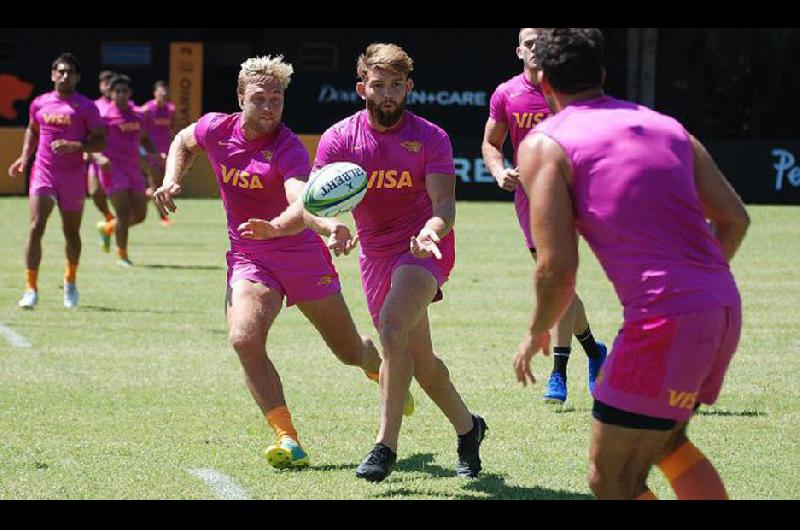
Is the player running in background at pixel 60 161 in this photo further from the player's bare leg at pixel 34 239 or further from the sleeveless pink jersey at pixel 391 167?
the sleeveless pink jersey at pixel 391 167

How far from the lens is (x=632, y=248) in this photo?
17.0ft

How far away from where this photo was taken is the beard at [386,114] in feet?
24.9

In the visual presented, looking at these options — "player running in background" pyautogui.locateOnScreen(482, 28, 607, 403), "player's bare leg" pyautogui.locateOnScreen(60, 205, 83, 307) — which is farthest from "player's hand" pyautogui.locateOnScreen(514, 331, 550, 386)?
"player's bare leg" pyautogui.locateOnScreen(60, 205, 83, 307)

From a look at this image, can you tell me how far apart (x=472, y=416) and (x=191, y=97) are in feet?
93.3

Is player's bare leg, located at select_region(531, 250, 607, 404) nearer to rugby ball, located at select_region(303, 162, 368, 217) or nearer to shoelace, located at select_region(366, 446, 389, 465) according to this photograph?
rugby ball, located at select_region(303, 162, 368, 217)

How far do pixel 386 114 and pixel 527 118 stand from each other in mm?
2503

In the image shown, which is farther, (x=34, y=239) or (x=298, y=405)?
(x=34, y=239)

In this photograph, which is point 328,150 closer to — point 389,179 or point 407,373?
point 389,179

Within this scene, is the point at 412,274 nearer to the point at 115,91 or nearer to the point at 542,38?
the point at 542,38

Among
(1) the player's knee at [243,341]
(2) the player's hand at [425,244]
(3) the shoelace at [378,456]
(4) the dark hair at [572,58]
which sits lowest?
(3) the shoelace at [378,456]

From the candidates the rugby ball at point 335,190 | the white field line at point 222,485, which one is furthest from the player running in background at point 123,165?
the rugby ball at point 335,190

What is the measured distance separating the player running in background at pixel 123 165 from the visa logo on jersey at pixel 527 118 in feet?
32.3

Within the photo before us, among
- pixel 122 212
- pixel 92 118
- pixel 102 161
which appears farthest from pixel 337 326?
pixel 122 212
